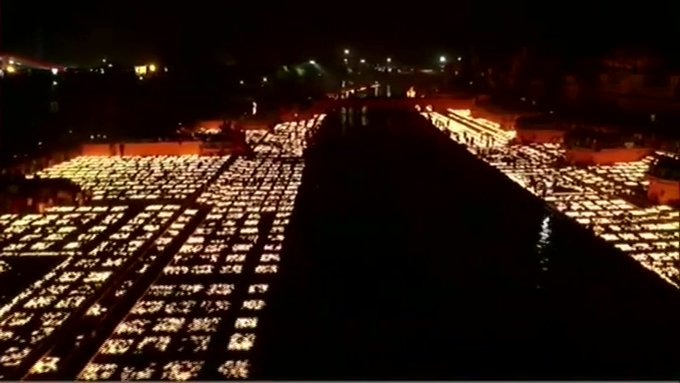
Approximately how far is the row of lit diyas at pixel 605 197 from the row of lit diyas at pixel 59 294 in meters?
4.21

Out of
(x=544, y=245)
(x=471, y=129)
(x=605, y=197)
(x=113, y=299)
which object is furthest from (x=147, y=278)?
(x=471, y=129)

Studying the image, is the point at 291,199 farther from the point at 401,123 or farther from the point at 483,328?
the point at 401,123

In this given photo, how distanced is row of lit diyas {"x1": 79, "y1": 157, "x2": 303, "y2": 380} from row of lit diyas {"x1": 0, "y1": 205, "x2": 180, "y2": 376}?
1.41 feet

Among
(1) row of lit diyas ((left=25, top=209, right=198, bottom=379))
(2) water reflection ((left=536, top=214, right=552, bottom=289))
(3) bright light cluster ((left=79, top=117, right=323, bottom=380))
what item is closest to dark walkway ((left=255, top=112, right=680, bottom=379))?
(2) water reflection ((left=536, top=214, right=552, bottom=289))

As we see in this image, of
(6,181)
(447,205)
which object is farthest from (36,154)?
(447,205)

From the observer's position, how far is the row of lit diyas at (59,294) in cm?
531

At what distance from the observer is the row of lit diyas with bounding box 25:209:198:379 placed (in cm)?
497

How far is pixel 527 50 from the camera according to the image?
2161 cm

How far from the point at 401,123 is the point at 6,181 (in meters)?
10.1

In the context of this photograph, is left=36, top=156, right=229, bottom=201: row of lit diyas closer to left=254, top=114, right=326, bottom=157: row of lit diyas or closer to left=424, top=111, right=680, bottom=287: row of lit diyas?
left=254, top=114, right=326, bottom=157: row of lit diyas

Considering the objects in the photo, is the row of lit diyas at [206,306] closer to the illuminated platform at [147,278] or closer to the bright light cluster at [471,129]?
the illuminated platform at [147,278]

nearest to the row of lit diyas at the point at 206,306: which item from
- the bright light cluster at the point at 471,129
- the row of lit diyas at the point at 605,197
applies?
the row of lit diyas at the point at 605,197

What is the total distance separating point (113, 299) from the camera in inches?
241

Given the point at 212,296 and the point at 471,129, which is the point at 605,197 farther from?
the point at 471,129
